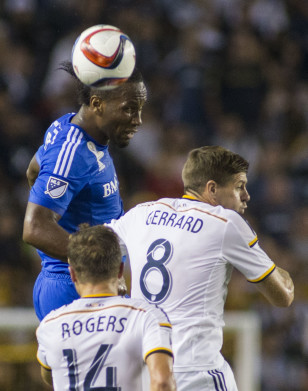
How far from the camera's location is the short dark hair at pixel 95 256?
3180 mm

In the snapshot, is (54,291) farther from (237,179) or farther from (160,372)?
(160,372)

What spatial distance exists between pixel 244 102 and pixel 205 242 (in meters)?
6.39

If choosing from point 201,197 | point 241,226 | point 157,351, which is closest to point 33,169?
point 201,197

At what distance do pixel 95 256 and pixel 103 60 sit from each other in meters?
1.44

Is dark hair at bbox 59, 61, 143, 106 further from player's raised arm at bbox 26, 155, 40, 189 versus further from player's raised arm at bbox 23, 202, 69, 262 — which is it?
player's raised arm at bbox 23, 202, 69, 262

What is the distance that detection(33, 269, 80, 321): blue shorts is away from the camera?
4328 millimetres

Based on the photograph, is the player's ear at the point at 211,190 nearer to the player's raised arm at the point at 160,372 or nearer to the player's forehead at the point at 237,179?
the player's forehead at the point at 237,179

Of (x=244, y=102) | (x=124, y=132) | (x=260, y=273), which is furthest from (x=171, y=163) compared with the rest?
(x=260, y=273)

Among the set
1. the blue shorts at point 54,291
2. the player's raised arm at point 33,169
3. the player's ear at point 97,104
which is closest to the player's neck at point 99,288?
the blue shorts at point 54,291

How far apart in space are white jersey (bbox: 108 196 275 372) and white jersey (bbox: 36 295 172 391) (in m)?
0.46

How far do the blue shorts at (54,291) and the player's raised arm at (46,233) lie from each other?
0.33m

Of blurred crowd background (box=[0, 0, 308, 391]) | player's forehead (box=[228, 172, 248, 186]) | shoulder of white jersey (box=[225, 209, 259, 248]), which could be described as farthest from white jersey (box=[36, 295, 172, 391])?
blurred crowd background (box=[0, 0, 308, 391])

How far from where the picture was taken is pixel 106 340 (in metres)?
3.12

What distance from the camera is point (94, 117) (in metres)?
4.36
